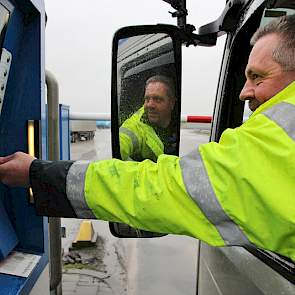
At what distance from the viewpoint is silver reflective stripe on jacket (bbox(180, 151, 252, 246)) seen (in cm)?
100

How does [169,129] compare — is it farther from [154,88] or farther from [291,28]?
[291,28]

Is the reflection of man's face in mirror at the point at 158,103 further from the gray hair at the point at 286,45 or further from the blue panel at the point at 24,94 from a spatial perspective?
the gray hair at the point at 286,45

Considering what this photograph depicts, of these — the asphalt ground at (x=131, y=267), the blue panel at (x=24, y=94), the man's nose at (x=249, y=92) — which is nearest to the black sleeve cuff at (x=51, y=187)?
the blue panel at (x=24, y=94)

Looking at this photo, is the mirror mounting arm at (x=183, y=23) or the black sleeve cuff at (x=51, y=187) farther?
the mirror mounting arm at (x=183, y=23)

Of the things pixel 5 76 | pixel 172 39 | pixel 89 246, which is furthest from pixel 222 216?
pixel 89 246

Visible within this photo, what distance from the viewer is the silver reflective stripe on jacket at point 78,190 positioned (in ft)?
3.70

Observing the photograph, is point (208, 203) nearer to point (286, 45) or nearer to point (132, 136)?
point (286, 45)

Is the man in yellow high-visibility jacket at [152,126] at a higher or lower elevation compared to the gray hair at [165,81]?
lower

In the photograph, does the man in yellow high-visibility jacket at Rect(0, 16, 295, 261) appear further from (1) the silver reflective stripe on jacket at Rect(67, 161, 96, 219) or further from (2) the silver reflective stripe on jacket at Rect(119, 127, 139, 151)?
(2) the silver reflective stripe on jacket at Rect(119, 127, 139, 151)

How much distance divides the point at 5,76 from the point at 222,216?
81 centimetres

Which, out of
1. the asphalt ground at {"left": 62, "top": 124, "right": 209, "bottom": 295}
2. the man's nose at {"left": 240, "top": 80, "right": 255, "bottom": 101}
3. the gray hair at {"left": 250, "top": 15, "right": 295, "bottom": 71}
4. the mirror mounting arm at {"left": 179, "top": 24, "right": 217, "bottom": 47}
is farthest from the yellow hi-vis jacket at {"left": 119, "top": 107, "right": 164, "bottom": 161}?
the asphalt ground at {"left": 62, "top": 124, "right": 209, "bottom": 295}

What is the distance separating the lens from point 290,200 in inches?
36.0

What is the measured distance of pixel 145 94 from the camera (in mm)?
1795

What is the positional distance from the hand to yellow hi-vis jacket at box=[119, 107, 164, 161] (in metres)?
0.63
